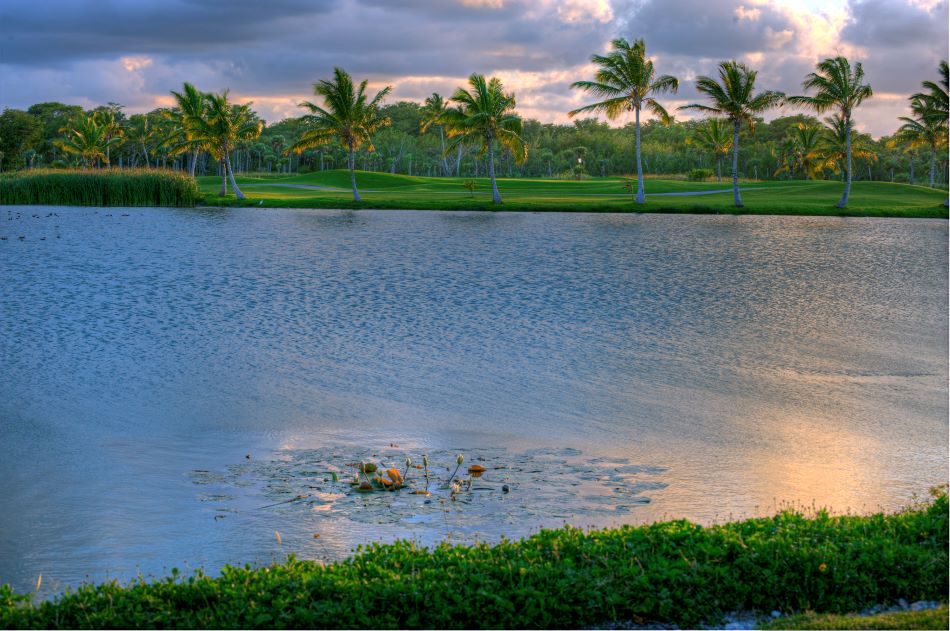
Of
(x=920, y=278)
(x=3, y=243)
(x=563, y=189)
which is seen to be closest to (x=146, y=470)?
(x=920, y=278)

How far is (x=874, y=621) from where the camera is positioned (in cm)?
580

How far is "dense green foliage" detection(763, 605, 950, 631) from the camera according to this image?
571 centimetres

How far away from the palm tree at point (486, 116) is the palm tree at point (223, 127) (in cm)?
1437

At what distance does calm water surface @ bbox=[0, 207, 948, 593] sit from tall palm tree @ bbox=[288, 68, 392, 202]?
30.5 meters

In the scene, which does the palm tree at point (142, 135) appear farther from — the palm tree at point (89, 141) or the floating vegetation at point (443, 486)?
the floating vegetation at point (443, 486)

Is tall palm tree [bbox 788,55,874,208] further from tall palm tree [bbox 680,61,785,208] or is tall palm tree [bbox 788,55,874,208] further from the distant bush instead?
the distant bush

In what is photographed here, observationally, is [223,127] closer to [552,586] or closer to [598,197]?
[598,197]

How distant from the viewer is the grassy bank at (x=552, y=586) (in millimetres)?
5863

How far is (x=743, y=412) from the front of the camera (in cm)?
1238

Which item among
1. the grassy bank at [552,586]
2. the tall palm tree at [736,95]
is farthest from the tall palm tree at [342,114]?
the grassy bank at [552,586]

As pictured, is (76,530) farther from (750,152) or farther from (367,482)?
(750,152)

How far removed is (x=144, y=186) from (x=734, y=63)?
119 ft

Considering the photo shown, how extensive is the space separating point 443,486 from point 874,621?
4.47m

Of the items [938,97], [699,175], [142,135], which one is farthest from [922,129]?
[142,135]
